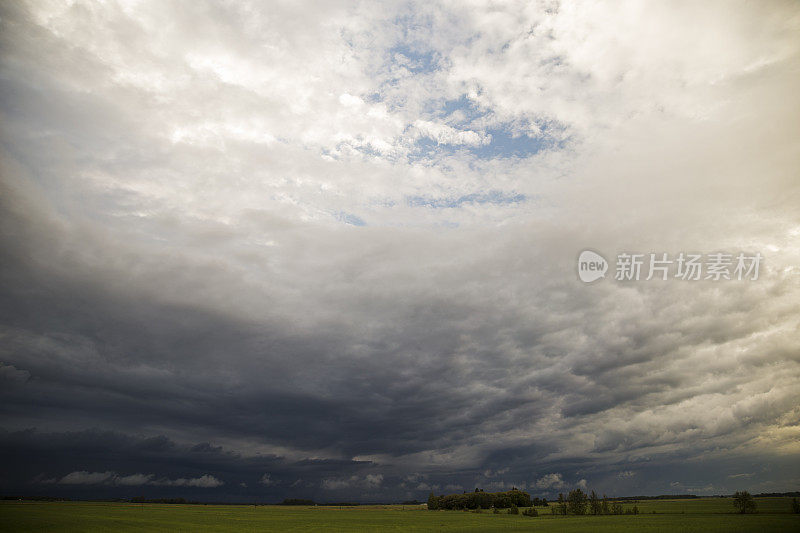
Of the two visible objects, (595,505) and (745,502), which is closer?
(745,502)

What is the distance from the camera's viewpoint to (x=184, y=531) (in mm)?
103875

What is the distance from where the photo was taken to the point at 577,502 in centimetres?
19575

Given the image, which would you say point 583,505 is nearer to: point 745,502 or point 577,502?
point 577,502

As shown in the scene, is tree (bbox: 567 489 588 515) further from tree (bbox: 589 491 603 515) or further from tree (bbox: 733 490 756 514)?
tree (bbox: 733 490 756 514)

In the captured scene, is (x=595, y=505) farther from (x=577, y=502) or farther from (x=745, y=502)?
(x=745, y=502)

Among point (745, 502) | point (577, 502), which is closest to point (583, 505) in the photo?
point (577, 502)

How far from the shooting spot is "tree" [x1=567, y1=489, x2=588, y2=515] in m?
194

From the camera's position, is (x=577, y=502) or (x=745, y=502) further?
(x=577, y=502)

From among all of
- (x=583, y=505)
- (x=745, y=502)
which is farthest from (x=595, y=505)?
(x=745, y=502)

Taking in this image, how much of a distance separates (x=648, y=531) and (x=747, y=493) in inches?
3851

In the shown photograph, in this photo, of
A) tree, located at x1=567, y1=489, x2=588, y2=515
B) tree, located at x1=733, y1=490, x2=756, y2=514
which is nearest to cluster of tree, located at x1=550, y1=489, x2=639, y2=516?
tree, located at x1=567, y1=489, x2=588, y2=515

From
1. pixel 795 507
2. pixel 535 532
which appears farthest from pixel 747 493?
pixel 535 532

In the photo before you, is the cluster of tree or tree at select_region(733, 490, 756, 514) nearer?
tree at select_region(733, 490, 756, 514)

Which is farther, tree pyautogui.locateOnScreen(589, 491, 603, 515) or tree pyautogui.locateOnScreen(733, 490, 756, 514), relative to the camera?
tree pyautogui.locateOnScreen(589, 491, 603, 515)
